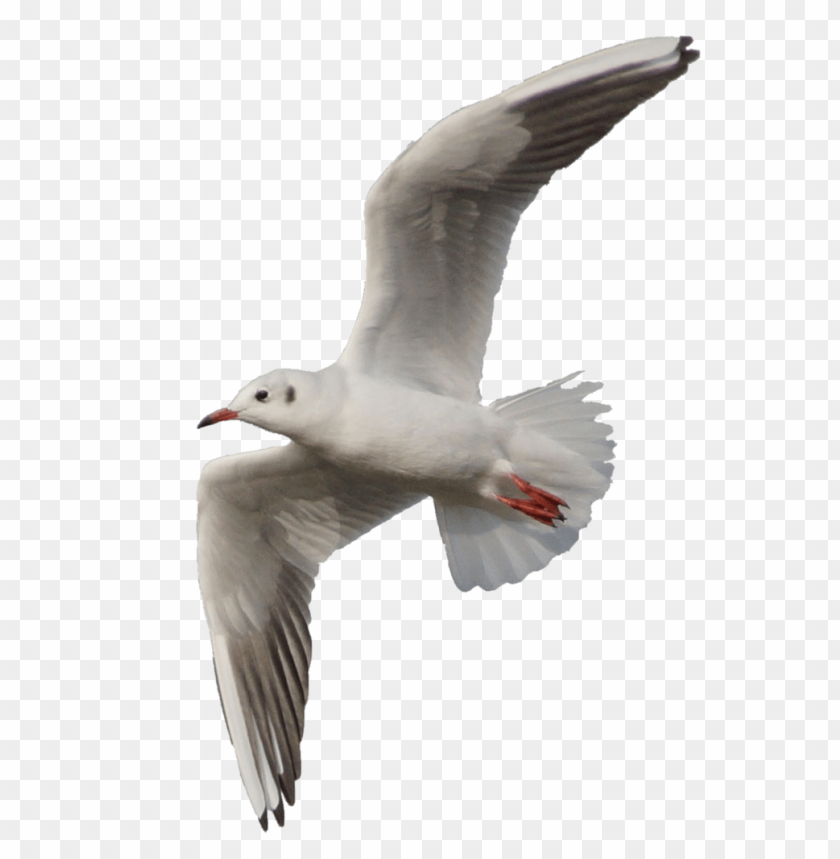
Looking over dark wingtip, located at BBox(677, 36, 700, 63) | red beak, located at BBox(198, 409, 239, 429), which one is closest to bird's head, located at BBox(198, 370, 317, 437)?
red beak, located at BBox(198, 409, 239, 429)

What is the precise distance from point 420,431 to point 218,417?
0.80 metres

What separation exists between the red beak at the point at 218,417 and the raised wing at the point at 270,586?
603mm

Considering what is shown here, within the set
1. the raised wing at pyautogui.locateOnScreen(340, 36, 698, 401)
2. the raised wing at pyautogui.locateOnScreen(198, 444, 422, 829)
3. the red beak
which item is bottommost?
the raised wing at pyautogui.locateOnScreen(198, 444, 422, 829)

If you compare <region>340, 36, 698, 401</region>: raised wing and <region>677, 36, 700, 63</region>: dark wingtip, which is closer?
<region>677, 36, 700, 63</region>: dark wingtip

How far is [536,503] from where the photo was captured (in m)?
7.32

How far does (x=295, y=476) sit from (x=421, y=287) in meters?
0.99

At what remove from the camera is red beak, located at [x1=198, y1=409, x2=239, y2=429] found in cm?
695

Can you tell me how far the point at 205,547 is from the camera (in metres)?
7.65

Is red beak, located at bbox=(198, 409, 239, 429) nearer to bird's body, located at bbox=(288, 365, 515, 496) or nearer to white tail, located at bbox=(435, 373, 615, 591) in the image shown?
bird's body, located at bbox=(288, 365, 515, 496)

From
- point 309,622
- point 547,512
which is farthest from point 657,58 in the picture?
point 309,622

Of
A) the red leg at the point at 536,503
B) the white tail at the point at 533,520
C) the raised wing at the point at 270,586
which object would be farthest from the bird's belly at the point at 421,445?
the raised wing at the point at 270,586

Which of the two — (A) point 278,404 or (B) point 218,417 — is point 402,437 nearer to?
(A) point 278,404

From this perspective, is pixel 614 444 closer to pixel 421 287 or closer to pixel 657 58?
pixel 421 287

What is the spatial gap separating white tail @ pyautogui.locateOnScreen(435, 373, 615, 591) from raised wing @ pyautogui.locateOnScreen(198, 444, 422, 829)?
0.34 meters
